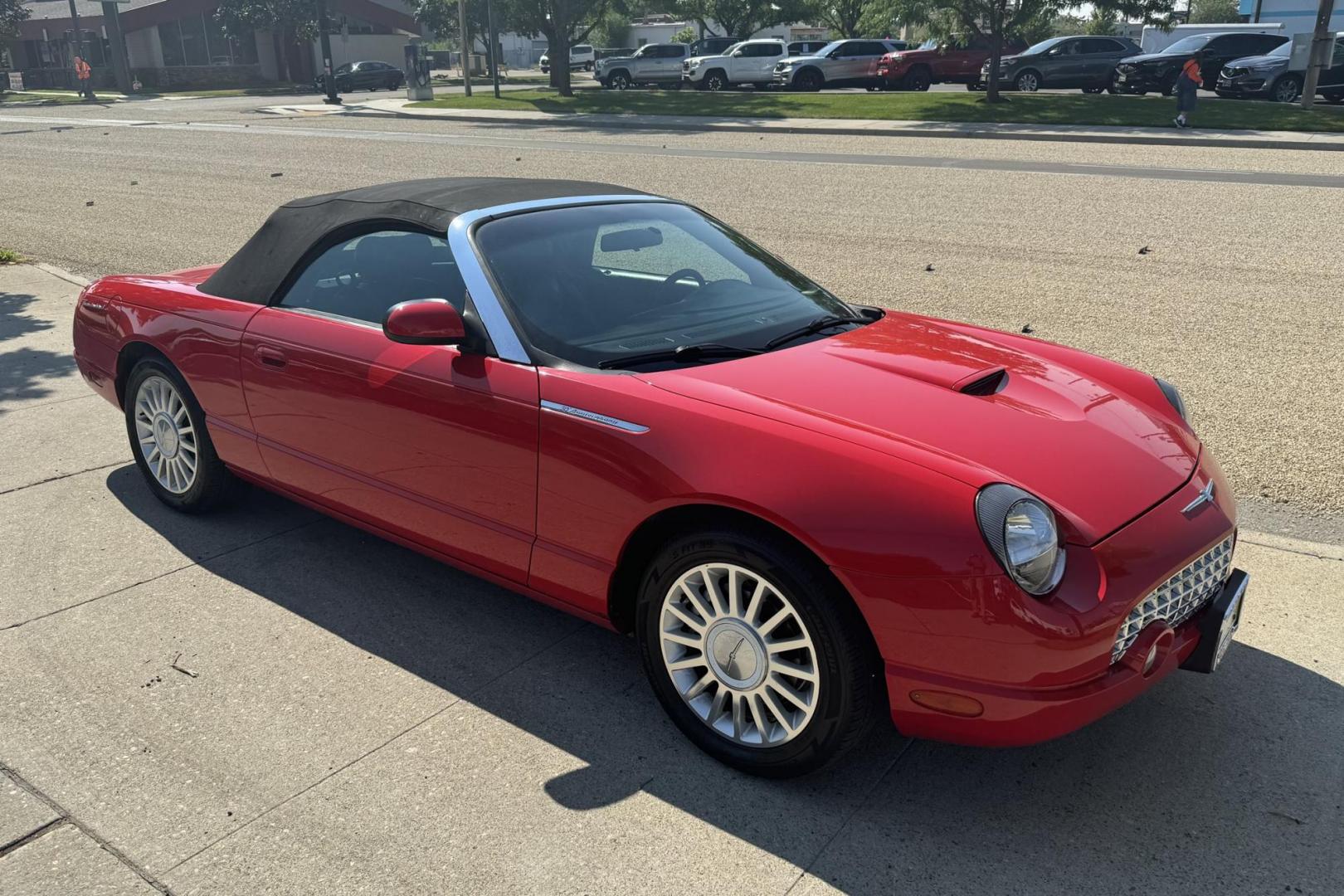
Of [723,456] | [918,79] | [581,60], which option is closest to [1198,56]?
[918,79]

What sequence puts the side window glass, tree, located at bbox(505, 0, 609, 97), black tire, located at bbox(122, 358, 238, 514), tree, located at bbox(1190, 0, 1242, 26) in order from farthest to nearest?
tree, located at bbox(1190, 0, 1242, 26) < tree, located at bbox(505, 0, 609, 97) < black tire, located at bbox(122, 358, 238, 514) < the side window glass

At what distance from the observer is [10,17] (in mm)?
56438

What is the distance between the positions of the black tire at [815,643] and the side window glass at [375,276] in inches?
54.0

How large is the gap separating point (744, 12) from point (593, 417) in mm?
59090

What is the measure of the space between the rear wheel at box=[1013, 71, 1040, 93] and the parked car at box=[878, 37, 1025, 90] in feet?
8.87

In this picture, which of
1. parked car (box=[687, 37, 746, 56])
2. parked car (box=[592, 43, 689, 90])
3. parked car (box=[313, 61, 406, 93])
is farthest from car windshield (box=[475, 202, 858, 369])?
parked car (box=[313, 61, 406, 93])

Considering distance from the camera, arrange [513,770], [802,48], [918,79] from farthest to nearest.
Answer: [802,48]
[918,79]
[513,770]

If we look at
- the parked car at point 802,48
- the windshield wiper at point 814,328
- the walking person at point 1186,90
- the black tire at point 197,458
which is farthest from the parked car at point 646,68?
the windshield wiper at point 814,328

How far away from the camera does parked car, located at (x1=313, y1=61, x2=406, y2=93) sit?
5375cm

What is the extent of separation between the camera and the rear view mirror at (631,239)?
13.3 ft

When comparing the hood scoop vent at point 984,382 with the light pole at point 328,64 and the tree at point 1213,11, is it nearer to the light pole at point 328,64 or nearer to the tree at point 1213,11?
the light pole at point 328,64

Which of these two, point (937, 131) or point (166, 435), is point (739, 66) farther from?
point (166, 435)

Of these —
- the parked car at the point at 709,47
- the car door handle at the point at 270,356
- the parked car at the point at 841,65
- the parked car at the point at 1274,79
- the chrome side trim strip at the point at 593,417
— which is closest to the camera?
the chrome side trim strip at the point at 593,417

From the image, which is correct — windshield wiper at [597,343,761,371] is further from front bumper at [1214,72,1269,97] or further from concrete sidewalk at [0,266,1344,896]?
front bumper at [1214,72,1269,97]
